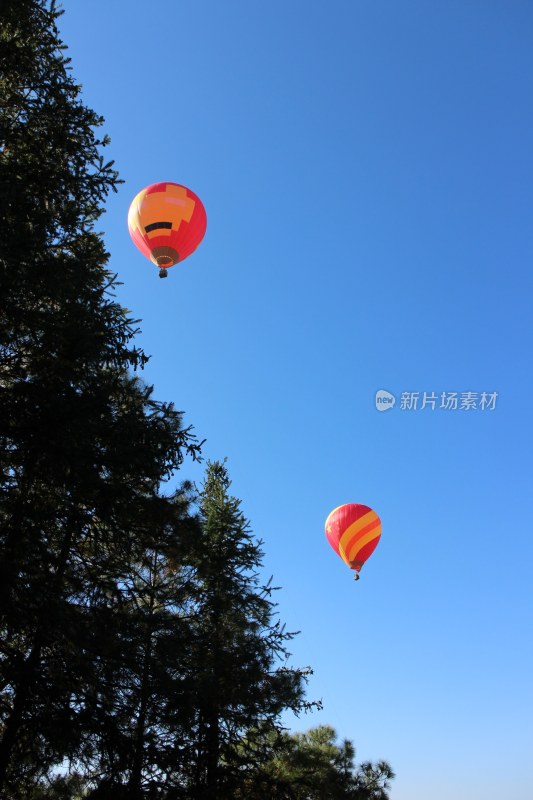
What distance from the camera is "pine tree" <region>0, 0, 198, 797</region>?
7453 mm

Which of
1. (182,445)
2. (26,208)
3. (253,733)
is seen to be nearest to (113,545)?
(182,445)

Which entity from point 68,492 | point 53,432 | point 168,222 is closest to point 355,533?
point 168,222

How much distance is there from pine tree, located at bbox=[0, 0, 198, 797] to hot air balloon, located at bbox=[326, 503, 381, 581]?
20.2m

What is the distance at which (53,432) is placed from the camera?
777 centimetres

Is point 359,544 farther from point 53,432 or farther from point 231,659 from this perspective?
point 53,432

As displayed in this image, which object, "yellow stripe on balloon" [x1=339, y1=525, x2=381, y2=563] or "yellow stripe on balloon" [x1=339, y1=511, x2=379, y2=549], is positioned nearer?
"yellow stripe on balloon" [x1=339, y1=511, x2=379, y2=549]

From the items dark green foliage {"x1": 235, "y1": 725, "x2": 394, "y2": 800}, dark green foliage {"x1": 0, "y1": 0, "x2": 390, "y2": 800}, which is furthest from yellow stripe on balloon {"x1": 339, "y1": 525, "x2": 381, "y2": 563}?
dark green foliage {"x1": 0, "y1": 0, "x2": 390, "y2": 800}

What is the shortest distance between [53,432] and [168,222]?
11.7 m

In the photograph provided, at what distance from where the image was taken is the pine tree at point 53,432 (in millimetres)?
7453

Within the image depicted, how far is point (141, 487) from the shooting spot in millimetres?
9555

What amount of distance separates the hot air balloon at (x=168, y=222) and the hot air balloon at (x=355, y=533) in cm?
1554

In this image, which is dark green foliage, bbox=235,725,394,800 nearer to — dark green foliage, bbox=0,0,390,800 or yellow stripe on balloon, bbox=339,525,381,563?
dark green foliage, bbox=0,0,390,800

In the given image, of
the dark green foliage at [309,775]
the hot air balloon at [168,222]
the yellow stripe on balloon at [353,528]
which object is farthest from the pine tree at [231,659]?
the yellow stripe on balloon at [353,528]

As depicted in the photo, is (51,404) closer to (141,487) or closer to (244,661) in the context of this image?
(141,487)
